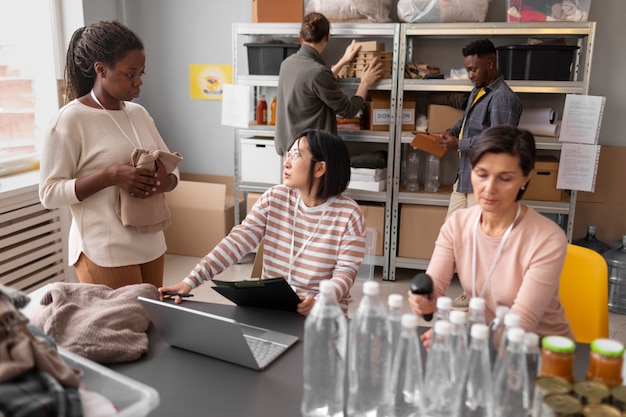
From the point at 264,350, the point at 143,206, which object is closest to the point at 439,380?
the point at 264,350

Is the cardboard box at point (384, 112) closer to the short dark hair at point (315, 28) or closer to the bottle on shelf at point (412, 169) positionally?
the bottle on shelf at point (412, 169)

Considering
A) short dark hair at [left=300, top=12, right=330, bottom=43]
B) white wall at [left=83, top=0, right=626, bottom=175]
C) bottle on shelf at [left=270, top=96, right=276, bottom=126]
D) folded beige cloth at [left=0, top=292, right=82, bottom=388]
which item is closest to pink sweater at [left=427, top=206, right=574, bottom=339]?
folded beige cloth at [left=0, top=292, right=82, bottom=388]

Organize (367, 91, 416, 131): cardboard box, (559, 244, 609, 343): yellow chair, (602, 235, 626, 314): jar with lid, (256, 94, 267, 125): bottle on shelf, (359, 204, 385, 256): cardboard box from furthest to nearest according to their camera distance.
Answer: (256, 94, 267, 125): bottle on shelf < (359, 204, 385, 256): cardboard box < (367, 91, 416, 131): cardboard box < (602, 235, 626, 314): jar with lid < (559, 244, 609, 343): yellow chair

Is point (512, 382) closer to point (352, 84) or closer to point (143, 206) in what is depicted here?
point (143, 206)

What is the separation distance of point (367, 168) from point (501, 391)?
287 centimetres

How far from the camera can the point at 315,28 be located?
3.43 m

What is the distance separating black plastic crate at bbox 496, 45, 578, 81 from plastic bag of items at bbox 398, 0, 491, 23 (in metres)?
0.27

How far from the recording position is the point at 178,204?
4340 millimetres

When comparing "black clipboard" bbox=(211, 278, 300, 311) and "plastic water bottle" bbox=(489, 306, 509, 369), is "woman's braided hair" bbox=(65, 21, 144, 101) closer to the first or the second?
"black clipboard" bbox=(211, 278, 300, 311)

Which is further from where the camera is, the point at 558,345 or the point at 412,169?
the point at 412,169

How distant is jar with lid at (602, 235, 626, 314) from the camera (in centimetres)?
351

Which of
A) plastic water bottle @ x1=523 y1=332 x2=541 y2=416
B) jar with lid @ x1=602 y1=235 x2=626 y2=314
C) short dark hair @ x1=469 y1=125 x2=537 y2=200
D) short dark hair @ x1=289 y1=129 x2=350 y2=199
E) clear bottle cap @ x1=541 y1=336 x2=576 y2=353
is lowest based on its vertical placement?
jar with lid @ x1=602 y1=235 x2=626 y2=314

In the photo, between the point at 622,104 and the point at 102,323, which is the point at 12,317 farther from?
the point at 622,104

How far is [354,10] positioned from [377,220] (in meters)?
1.39
